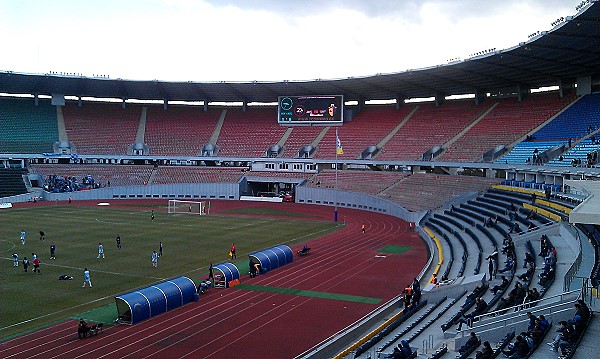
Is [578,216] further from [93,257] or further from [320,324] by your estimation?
[93,257]

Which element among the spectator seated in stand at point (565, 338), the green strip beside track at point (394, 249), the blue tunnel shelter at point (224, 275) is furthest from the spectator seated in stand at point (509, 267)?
the green strip beside track at point (394, 249)

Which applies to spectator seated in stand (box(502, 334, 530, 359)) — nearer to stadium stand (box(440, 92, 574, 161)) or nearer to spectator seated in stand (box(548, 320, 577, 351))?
spectator seated in stand (box(548, 320, 577, 351))

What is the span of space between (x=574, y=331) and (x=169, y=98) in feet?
252

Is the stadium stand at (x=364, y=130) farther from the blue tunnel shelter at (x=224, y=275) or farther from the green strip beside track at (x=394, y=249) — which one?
the blue tunnel shelter at (x=224, y=275)

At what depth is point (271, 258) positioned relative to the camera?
97.2 ft

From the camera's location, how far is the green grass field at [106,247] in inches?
891

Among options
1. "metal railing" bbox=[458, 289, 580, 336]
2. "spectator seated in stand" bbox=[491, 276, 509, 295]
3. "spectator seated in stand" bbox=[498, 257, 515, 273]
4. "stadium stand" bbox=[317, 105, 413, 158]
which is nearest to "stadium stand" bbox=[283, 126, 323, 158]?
"stadium stand" bbox=[317, 105, 413, 158]

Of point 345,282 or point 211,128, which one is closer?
point 345,282

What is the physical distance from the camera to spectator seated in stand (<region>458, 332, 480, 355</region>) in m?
14.4

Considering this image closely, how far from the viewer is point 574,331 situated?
13258mm

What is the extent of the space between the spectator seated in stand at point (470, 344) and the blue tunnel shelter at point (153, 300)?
39.0 feet

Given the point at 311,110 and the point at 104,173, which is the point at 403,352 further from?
the point at 104,173

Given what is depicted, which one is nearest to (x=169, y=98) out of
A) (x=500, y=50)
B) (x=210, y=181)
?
(x=210, y=181)

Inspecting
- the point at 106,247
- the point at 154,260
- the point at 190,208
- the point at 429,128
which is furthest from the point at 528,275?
the point at 429,128
